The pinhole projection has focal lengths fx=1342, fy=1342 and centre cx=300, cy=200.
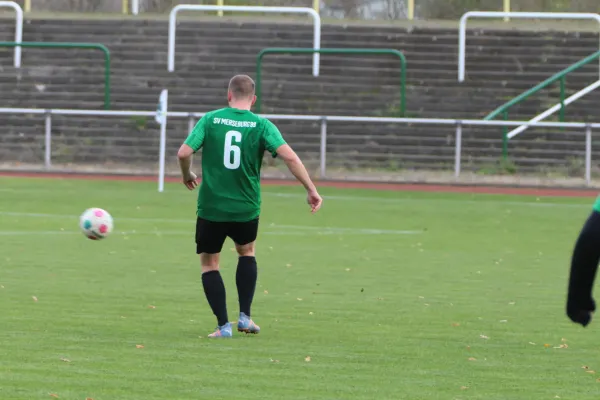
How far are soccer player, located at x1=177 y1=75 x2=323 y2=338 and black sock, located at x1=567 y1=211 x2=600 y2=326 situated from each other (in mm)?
4418

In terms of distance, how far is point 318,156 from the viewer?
31.0 meters

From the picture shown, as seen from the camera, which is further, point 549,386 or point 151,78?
point 151,78

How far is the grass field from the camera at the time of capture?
730cm

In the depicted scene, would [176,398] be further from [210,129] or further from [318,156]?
[318,156]

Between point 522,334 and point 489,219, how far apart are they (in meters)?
11.9

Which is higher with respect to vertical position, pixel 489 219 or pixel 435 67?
pixel 435 67

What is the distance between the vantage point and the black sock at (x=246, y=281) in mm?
9391

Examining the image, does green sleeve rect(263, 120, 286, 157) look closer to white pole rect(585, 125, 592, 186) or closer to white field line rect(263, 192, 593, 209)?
white field line rect(263, 192, 593, 209)

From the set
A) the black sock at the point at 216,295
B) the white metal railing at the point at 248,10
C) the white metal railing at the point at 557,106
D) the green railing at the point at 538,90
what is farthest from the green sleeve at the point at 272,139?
the white metal railing at the point at 248,10

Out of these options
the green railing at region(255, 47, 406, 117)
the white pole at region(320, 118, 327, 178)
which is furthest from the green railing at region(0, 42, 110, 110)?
the white pole at region(320, 118, 327, 178)

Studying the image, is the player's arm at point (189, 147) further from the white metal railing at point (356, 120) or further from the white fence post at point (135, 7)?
the white fence post at point (135, 7)

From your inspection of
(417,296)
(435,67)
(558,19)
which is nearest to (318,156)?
(435,67)

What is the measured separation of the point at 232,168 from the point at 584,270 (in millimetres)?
4840

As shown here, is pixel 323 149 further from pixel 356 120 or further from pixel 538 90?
pixel 538 90
